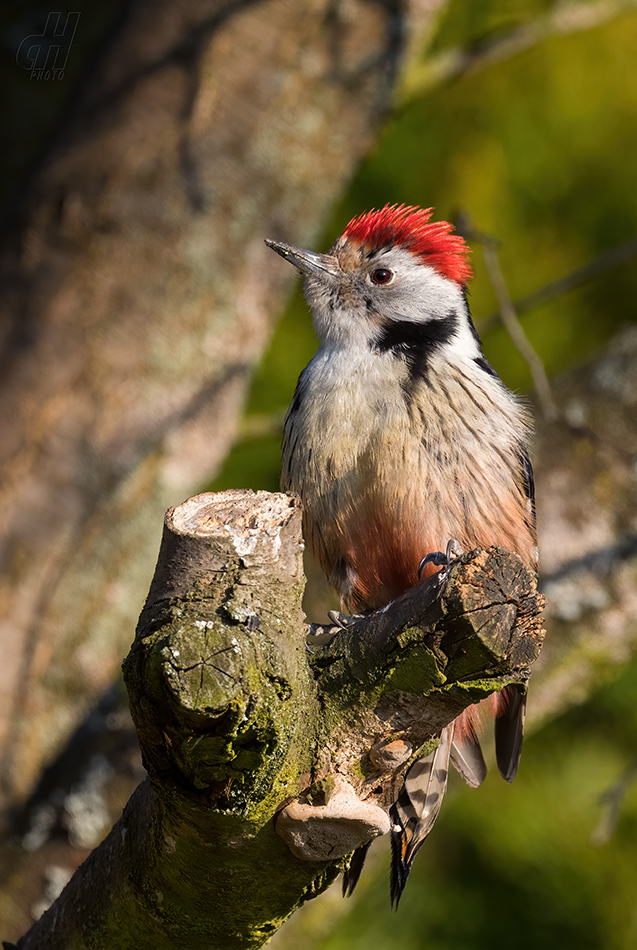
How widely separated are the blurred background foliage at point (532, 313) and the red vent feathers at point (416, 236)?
6.04 ft

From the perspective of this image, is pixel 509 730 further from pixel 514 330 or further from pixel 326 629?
pixel 514 330

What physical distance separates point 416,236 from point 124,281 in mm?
1441

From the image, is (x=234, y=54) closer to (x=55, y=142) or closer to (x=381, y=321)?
(x=55, y=142)

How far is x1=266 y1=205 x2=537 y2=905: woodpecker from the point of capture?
7.59ft

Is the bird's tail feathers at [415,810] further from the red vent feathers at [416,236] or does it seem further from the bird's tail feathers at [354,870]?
the red vent feathers at [416,236]

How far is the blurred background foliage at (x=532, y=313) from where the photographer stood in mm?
4527

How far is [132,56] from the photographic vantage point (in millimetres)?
3861

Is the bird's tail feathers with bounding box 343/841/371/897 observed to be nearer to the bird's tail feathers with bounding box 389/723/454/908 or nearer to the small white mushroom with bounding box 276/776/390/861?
the bird's tail feathers with bounding box 389/723/454/908

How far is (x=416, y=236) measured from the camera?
9.21ft

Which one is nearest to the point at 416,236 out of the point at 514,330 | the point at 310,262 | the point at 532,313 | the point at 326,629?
A: the point at 310,262

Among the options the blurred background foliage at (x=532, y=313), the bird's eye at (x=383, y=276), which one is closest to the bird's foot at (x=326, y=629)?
the bird's eye at (x=383, y=276)

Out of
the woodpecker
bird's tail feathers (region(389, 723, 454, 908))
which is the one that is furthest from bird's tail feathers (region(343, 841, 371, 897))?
bird's tail feathers (region(389, 723, 454, 908))

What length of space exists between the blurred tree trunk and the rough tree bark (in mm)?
2253

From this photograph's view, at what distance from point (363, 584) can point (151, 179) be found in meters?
2.10
